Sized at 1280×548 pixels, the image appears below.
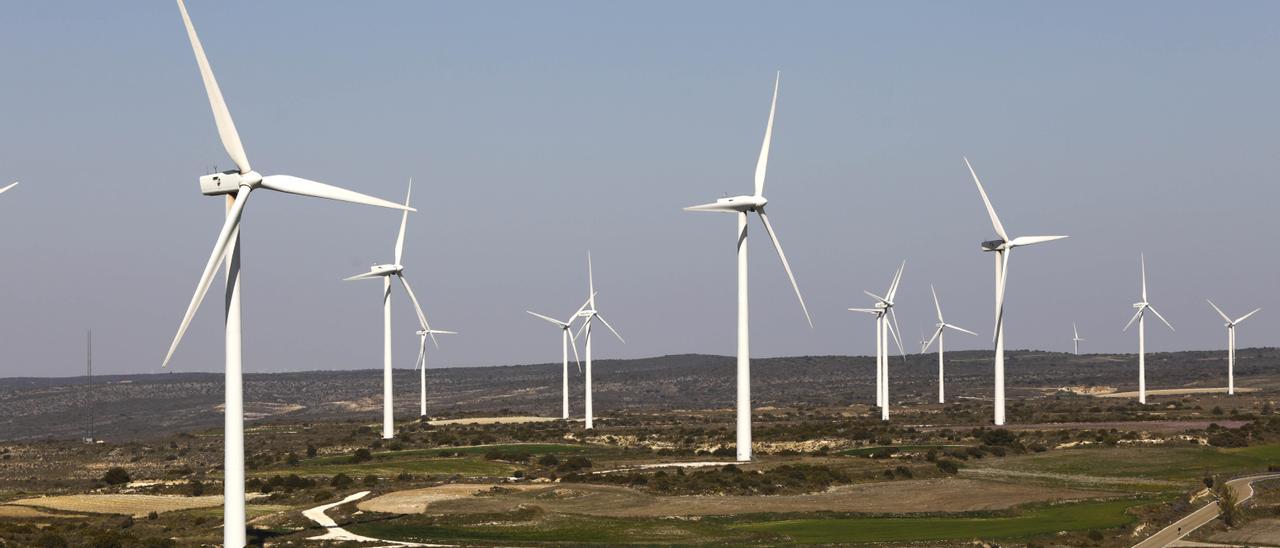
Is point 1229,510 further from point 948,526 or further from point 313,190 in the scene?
point 313,190

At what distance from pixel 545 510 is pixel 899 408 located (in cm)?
11656

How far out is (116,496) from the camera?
284ft

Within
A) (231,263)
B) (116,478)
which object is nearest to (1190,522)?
(231,263)

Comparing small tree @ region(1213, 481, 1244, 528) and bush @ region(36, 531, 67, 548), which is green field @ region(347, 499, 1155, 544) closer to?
small tree @ region(1213, 481, 1244, 528)

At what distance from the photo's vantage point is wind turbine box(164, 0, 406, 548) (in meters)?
52.4

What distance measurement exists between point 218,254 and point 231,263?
230 centimetres

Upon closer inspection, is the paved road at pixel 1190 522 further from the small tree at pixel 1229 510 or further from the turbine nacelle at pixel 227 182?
the turbine nacelle at pixel 227 182

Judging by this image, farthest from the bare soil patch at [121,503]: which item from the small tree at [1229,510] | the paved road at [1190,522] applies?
the small tree at [1229,510]

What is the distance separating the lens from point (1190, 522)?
66188mm

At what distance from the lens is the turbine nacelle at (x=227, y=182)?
181 feet

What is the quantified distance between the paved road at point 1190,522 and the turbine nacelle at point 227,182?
34693 millimetres

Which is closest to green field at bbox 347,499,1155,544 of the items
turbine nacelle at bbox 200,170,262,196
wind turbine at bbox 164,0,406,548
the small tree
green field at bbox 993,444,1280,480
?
the small tree

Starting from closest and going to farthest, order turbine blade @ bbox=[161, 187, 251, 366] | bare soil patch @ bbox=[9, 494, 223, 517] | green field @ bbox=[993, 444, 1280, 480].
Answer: turbine blade @ bbox=[161, 187, 251, 366]
bare soil patch @ bbox=[9, 494, 223, 517]
green field @ bbox=[993, 444, 1280, 480]

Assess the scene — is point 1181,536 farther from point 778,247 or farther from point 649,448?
point 649,448
